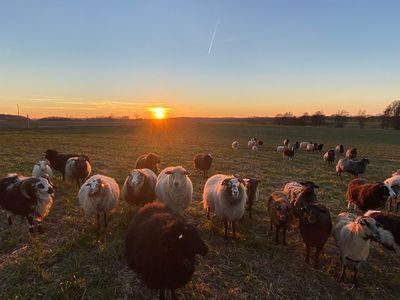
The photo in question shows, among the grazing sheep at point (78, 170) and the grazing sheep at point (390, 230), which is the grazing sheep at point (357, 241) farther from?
the grazing sheep at point (78, 170)

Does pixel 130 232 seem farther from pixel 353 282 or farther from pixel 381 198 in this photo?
pixel 381 198

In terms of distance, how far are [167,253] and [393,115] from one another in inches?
3738

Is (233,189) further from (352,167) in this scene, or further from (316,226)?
(352,167)

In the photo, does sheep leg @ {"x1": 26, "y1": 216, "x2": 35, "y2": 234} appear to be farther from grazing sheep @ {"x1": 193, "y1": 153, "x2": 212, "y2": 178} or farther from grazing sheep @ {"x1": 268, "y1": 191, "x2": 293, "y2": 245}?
grazing sheep @ {"x1": 193, "y1": 153, "x2": 212, "y2": 178}

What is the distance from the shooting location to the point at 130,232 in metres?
5.61

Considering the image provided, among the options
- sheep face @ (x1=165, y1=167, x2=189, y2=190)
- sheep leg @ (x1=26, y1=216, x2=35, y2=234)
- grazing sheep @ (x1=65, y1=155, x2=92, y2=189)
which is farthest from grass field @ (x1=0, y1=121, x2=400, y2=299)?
grazing sheep @ (x1=65, y1=155, x2=92, y2=189)

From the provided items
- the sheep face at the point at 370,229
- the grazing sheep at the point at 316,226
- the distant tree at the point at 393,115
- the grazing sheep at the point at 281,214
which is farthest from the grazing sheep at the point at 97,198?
the distant tree at the point at 393,115

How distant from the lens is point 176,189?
841cm

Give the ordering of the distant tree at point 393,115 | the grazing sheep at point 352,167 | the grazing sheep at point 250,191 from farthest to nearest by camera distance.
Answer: the distant tree at point 393,115 → the grazing sheep at point 352,167 → the grazing sheep at point 250,191

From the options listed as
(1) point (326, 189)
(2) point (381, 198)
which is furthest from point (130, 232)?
(1) point (326, 189)

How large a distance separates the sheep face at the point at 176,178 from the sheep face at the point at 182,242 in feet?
11.0

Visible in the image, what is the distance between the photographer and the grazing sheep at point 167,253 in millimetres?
4727

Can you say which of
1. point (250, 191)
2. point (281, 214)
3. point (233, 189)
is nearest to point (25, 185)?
point (233, 189)

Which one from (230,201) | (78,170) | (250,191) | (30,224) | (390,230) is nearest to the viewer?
(390,230)
